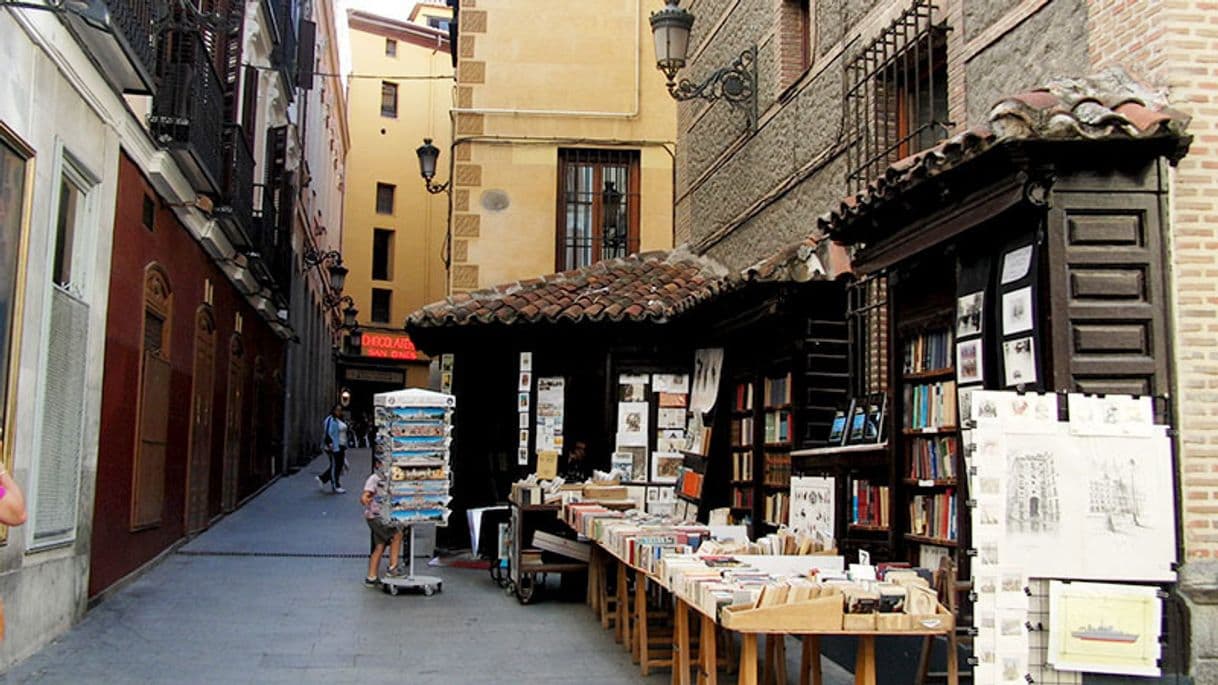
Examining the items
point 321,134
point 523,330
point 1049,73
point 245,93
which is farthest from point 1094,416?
point 321,134

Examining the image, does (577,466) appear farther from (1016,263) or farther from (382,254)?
(382,254)

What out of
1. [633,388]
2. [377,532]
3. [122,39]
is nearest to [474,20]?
[633,388]

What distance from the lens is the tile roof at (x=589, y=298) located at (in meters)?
13.3

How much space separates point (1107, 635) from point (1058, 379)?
1265mm

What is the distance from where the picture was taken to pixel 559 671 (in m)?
8.12

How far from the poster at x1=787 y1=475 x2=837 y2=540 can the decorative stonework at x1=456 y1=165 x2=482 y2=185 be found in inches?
405

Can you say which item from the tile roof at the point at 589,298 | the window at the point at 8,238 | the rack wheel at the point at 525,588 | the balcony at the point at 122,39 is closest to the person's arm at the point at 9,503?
the window at the point at 8,238

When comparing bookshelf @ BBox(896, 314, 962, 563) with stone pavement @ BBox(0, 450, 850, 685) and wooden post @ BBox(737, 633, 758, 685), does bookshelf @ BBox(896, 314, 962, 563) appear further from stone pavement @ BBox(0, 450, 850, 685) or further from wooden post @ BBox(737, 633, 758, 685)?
wooden post @ BBox(737, 633, 758, 685)

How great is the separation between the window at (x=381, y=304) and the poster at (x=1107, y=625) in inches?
1630

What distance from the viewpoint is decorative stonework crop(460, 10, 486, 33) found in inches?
733

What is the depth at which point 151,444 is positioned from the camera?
12180 millimetres

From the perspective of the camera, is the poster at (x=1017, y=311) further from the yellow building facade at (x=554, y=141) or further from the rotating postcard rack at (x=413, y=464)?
the yellow building facade at (x=554, y=141)

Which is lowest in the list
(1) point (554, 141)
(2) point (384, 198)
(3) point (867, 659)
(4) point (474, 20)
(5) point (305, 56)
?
(3) point (867, 659)

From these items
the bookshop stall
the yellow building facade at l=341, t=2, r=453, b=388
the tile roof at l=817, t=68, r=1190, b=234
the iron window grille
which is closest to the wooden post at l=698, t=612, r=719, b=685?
the bookshop stall
